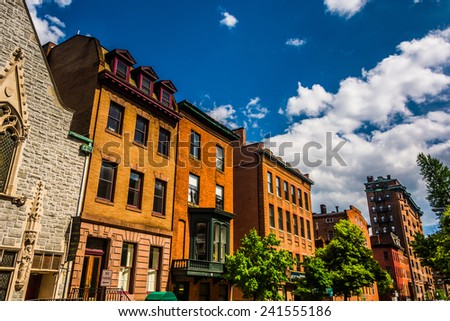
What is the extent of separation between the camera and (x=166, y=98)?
24.5 m

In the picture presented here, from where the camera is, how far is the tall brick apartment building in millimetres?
75438

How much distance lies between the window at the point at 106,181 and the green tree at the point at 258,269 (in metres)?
8.59

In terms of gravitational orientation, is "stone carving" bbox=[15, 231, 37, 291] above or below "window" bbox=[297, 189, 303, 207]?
below

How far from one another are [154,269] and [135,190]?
4.87 metres

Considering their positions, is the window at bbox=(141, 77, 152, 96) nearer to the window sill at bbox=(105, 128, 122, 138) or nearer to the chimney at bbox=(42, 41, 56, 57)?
the window sill at bbox=(105, 128, 122, 138)

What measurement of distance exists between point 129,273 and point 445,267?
30.1 metres

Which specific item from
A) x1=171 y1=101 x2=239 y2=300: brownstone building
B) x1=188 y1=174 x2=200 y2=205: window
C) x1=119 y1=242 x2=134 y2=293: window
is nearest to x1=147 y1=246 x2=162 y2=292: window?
x1=171 y1=101 x2=239 y2=300: brownstone building

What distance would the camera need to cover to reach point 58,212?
16016 mm

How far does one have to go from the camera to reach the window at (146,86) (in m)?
22.6

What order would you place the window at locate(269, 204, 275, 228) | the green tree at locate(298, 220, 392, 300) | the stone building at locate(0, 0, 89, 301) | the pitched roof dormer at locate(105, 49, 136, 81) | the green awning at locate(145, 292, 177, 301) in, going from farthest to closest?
the window at locate(269, 204, 275, 228), the green tree at locate(298, 220, 392, 300), the pitched roof dormer at locate(105, 49, 136, 81), the green awning at locate(145, 292, 177, 301), the stone building at locate(0, 0, 89, 301)

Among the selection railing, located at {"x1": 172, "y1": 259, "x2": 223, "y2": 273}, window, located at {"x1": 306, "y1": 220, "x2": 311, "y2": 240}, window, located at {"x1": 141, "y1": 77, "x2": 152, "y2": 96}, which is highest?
window, located at {"x1": 141, "y1": 77, "x2": 152, "y2": 96}

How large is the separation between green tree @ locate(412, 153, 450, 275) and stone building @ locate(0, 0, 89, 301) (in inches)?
1317

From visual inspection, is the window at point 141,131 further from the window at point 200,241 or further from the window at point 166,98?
the window at point 200,241
